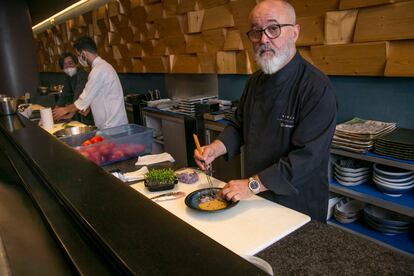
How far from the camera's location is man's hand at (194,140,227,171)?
1.64m

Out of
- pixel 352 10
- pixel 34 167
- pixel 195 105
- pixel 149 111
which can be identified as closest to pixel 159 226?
pixel 34 167

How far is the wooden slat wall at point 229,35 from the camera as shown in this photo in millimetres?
2445

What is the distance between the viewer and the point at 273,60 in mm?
1629

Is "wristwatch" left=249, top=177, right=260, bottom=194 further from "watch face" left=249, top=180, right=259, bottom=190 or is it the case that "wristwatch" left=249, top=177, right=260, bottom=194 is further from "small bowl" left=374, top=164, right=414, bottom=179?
"small bowl" left=374, top=164, right=414, bottom=179

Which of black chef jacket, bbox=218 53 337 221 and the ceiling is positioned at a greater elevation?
the ceiling

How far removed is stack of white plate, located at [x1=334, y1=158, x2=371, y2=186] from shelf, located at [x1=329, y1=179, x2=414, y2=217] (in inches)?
1.4

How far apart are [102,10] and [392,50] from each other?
16.6 ft

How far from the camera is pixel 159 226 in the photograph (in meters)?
0.86

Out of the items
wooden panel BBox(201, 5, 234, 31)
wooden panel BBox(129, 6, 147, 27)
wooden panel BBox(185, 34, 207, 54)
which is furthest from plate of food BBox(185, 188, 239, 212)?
wooden panel BBox(129, 6, 147, 27)

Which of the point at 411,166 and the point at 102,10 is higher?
the point at 102,10

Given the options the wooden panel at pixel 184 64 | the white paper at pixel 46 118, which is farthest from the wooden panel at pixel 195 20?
the white paper at pixel 46 118

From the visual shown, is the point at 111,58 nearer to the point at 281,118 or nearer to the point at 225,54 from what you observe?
the point at 225,54

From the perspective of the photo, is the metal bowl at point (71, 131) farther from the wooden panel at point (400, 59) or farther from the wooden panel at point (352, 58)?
the wooden panel at point (400, 59)

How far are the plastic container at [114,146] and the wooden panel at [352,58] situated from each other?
5.34ft
